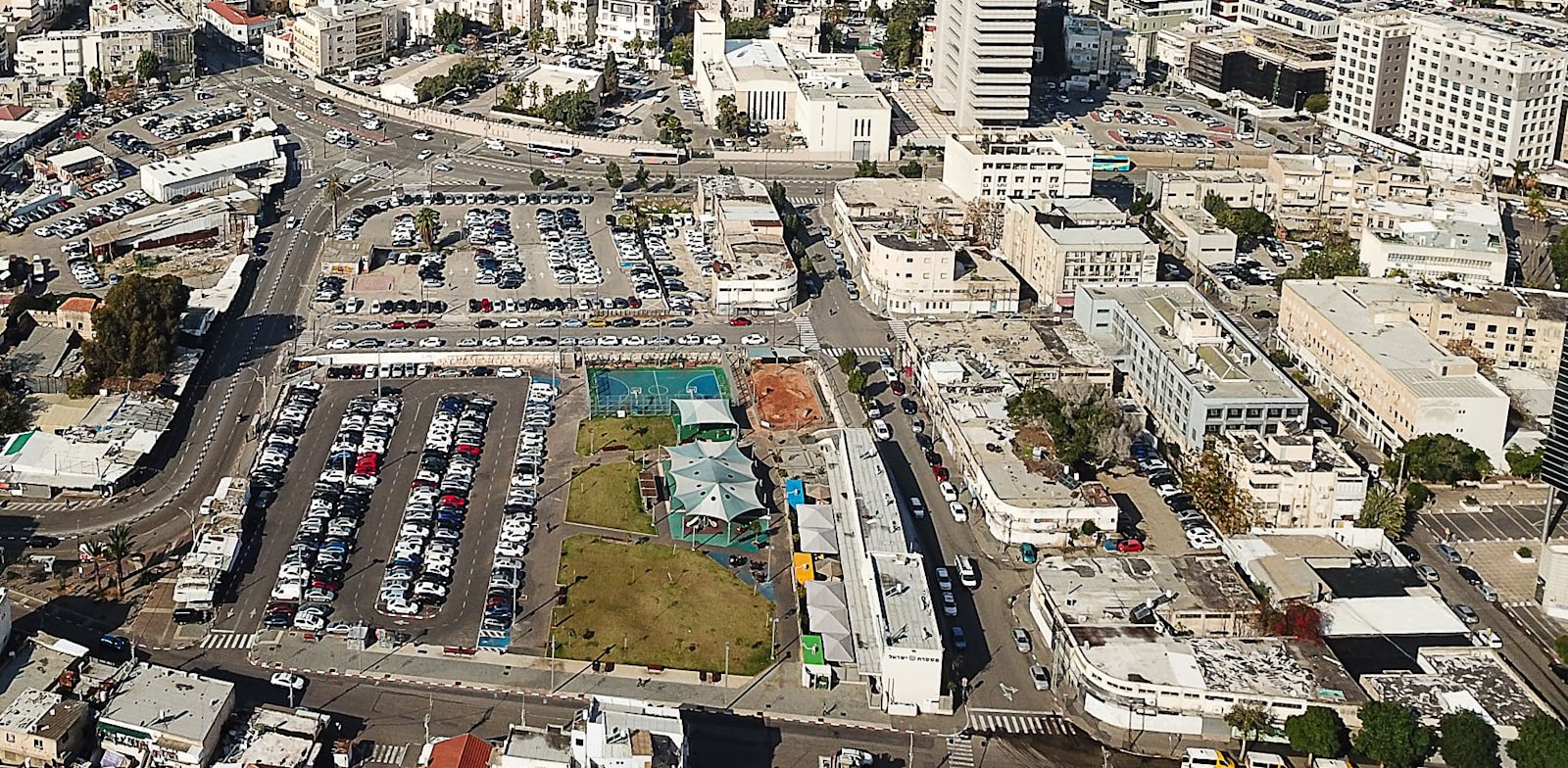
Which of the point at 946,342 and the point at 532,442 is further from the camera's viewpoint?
the point at 946,342

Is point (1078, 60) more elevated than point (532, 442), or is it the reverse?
point (1078, 60)

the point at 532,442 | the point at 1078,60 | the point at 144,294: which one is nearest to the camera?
the point at 532,442

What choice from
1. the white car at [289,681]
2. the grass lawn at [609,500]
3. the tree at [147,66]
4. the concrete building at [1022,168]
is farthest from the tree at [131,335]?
the tree at [147,66]

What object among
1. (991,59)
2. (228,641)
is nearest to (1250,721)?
(228,641)

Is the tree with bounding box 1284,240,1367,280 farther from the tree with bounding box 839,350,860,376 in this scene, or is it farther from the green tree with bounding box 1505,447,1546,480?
the tree with bounding box 839,350,860,376

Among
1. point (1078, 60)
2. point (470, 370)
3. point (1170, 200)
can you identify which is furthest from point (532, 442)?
point (1078, 60)

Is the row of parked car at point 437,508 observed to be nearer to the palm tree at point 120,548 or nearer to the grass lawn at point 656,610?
the grass lawn at point 656,610

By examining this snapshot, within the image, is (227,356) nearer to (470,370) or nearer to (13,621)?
(470,370)
